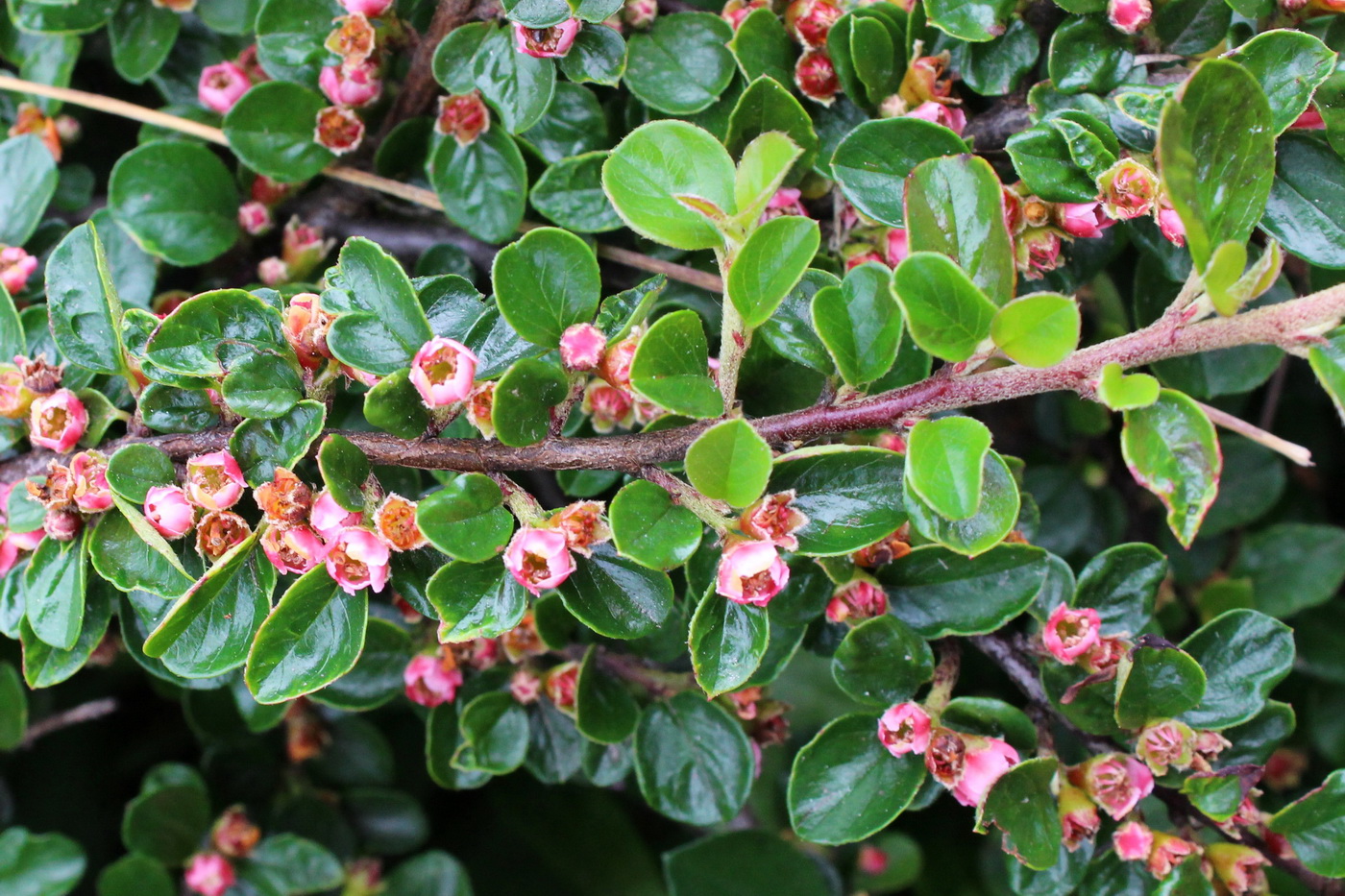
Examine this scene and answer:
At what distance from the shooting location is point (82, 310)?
2.86 ft

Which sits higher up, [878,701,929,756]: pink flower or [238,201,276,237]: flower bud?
[238,201,276,237]: flower bud

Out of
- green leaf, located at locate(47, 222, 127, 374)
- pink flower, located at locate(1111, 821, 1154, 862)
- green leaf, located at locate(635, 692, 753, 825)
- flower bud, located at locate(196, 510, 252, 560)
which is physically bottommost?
green leaf, located at locate(635, 692, 753, 825)

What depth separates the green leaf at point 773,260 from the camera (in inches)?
28.2

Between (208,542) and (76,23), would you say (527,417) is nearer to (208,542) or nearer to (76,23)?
(208,542)

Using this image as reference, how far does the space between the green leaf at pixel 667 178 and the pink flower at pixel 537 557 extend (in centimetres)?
23

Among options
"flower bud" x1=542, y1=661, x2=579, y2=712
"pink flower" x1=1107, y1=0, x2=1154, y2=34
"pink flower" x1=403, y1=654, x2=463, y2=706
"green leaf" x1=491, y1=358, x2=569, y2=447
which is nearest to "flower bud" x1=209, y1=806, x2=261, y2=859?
"pink flower" x1=403, y1=654, x2=463, y2=706

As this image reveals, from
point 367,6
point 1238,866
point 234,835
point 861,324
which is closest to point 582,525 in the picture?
point 861,324

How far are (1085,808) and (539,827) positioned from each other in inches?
41.3

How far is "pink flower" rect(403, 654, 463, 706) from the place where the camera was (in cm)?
109

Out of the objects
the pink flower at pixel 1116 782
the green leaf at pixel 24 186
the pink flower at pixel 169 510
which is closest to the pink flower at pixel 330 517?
the pink flower at pixel 169 510

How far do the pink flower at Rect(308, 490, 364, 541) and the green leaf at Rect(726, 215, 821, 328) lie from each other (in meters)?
0.32

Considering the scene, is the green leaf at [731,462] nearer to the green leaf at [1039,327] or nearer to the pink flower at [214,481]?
the green leaf at [1039,327]

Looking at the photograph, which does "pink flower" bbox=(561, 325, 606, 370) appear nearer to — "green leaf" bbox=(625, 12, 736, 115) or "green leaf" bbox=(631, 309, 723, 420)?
"green leaf" bbox=(631, 309, 723, 420)

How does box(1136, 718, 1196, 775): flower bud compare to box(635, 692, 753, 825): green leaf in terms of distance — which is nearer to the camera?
box(1136, 718, 1196, 775): flower bud
